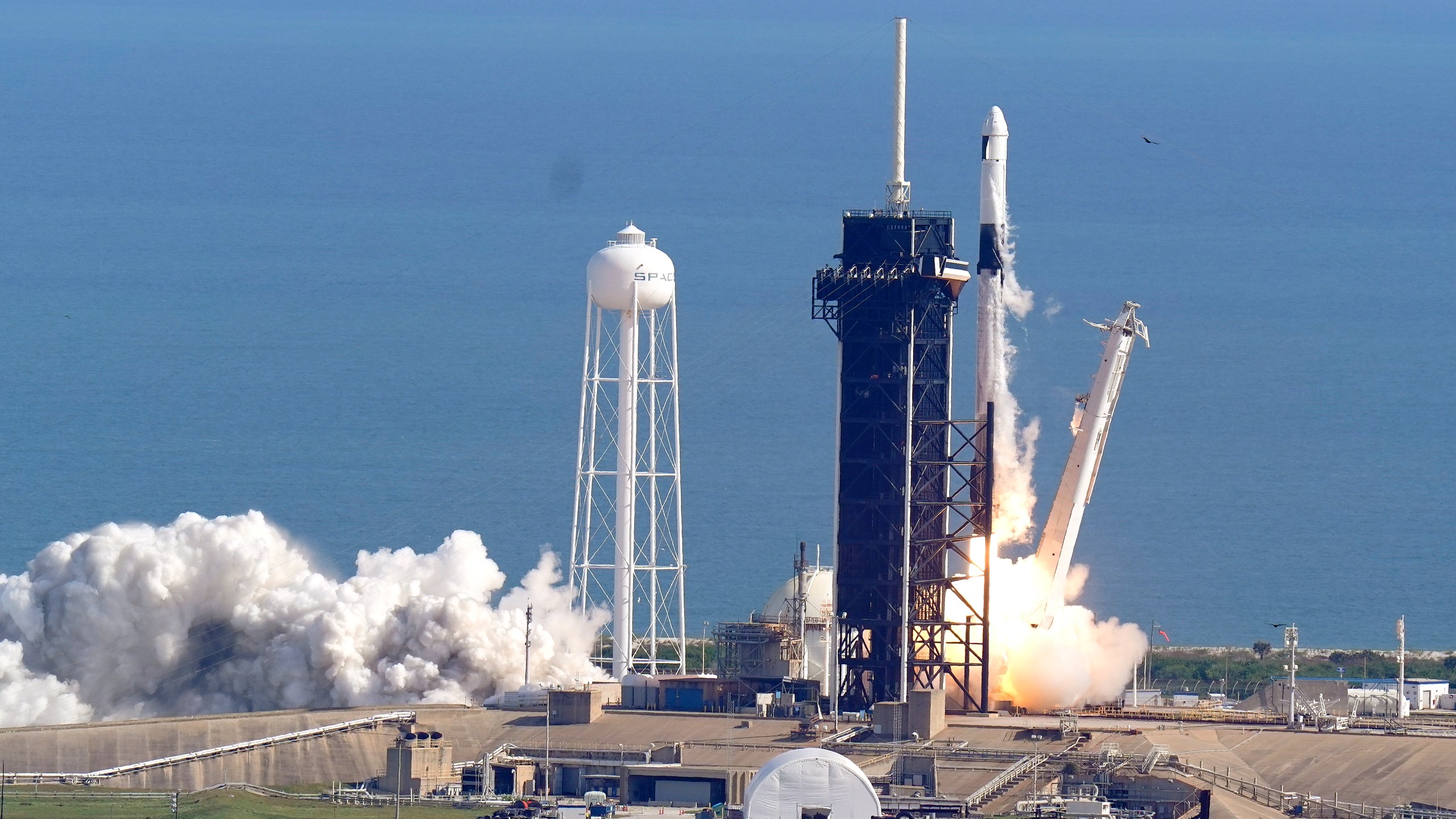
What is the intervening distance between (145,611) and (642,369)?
63.6ft

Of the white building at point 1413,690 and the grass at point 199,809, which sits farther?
the white building at point 1413,690

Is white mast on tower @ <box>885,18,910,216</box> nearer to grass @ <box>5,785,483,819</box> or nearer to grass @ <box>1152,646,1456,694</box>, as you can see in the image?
grass @ <box>5,785,483,819</box>

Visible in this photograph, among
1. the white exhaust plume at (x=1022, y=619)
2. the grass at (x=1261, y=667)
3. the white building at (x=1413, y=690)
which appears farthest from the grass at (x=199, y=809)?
the grass at (x=1261, y=667)

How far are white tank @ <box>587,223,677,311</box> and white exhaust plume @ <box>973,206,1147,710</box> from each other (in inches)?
447

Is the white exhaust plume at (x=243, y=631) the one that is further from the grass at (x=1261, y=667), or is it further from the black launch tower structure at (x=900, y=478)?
the grass at (x=1261, y=667)

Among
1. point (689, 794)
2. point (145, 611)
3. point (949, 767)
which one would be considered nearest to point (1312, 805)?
point (949, 767)

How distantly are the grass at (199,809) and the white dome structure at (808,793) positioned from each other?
1126 centimetres

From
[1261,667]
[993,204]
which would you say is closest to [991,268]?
[993,204]

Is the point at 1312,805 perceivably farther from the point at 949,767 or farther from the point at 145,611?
the point at 145,611

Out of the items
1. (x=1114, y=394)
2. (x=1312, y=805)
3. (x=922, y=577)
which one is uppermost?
(x=1114, y=394)

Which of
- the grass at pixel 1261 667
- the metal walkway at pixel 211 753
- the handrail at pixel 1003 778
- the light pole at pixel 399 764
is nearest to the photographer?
the handrail at pixel 1003 778

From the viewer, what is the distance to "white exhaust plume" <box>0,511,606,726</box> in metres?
99.4

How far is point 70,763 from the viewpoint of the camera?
288 feet

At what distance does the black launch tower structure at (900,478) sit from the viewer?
90750 millimetres
